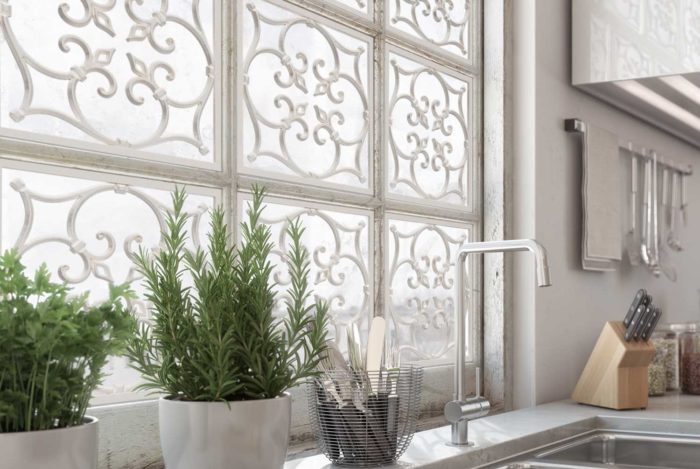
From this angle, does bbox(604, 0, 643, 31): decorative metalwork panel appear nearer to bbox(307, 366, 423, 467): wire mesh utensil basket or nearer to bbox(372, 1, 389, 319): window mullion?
bbox(372, 1, 389, 319): window mullion

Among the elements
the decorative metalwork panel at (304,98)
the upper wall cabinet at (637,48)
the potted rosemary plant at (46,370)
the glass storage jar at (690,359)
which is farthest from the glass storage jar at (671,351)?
the potted rosemary plant at (46,370)

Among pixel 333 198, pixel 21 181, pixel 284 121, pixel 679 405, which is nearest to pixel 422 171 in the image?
pixel 333 198

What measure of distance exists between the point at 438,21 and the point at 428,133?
266 mm

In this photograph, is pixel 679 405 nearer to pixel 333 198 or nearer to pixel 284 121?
pixel 333 198

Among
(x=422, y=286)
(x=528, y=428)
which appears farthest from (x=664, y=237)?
(x=528, y=428)

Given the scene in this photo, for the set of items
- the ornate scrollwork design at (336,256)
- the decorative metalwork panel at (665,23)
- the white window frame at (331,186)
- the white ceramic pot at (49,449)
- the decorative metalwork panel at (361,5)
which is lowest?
the white ceramic pot at (49,449)

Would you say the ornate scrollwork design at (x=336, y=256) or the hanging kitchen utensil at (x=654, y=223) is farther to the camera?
the hanging kitchen utensil at (x=654, y=223)

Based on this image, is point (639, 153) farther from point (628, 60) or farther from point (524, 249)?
point (524, 249)

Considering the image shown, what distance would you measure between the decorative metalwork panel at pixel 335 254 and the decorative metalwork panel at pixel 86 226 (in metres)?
0.28

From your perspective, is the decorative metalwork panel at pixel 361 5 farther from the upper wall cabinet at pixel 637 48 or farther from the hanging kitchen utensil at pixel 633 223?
the hanging kitchen utensil at pixel 633 223

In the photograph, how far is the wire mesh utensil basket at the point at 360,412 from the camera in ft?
4.40

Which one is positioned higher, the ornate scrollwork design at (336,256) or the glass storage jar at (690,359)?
the ornate scrollwork design at (336,256)

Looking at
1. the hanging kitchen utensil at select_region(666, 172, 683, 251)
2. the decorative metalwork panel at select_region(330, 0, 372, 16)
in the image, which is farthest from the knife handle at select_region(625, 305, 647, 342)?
the hanging kitchen utensil at select_region(666, 172, 683, 251)

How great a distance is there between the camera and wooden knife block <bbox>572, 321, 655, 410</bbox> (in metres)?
2.10
